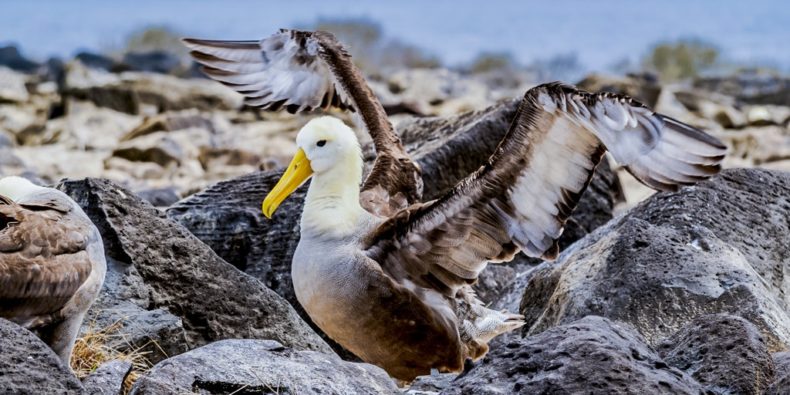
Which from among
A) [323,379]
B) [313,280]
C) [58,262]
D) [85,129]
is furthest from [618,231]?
[85,129]

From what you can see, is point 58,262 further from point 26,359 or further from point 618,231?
point 618,231

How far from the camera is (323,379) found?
4.97 m

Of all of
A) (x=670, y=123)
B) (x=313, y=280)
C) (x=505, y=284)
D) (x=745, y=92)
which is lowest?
(x=745, y=92)

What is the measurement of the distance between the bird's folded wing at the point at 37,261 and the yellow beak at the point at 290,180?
1840 millimetres

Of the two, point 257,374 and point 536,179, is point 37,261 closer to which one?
point 257,374

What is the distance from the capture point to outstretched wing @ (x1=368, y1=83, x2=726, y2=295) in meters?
6.14

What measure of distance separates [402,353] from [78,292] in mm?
2100

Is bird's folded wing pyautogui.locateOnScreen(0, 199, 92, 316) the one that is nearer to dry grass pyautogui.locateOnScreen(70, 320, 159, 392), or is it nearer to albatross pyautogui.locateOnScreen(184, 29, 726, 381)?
dry grass pyautogui.locateOnScreen(70, 320, 159, 392)

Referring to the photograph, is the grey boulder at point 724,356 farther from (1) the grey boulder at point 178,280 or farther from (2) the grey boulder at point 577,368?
(1) the grey boulder at point 178,280

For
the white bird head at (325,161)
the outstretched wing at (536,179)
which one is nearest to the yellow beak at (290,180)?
the white bird head at (325,161)

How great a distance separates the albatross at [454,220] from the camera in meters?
6.21

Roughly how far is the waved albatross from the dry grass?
1.67 feet

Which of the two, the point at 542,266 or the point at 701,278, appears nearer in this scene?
the point at 701,278

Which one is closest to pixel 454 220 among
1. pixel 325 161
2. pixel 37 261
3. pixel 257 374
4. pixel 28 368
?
pixel 325 161
